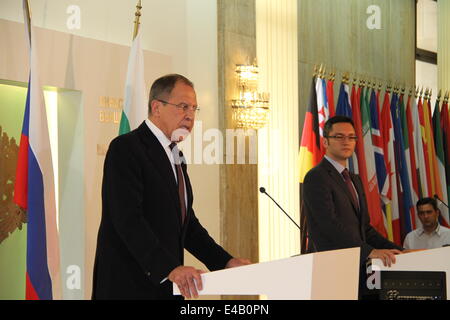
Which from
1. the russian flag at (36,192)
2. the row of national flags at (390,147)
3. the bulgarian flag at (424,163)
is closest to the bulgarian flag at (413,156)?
the row of national flags at (390,147)

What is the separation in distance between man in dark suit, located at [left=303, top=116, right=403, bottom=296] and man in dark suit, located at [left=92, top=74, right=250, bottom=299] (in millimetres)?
1348

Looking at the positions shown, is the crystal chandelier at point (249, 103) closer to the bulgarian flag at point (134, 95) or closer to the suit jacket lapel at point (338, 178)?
Result: the bulgarian flag at point (134, 95)

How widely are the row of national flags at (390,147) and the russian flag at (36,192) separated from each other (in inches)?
134

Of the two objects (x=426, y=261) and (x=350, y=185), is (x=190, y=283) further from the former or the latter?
(x=350, y=185)

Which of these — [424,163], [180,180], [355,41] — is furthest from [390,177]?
[180,180]

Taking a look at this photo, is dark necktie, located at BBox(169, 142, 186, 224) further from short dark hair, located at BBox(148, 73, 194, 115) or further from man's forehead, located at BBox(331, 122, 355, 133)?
man's forehead, located at BBox(331, 122, 355, 133)

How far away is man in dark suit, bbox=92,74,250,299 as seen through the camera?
291 cm

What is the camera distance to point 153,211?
3146mm

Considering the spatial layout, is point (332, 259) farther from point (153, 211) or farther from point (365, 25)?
point (365, 25)

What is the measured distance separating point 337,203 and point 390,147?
5017 mm

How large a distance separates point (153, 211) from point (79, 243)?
9.46 ft

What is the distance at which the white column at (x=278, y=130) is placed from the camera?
27.6 ft

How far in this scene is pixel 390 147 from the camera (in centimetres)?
947

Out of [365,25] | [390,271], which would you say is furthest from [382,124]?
[390,271]
